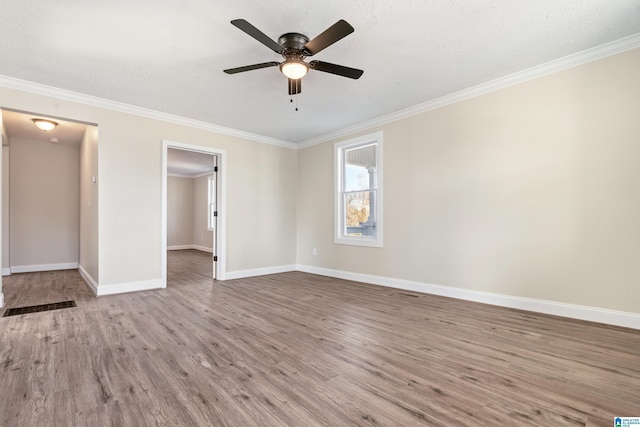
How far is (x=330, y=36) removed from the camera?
2145mm

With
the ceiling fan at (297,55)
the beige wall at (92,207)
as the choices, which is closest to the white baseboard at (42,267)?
the beige wall at (92,207)

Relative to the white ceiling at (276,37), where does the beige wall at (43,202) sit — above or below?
below

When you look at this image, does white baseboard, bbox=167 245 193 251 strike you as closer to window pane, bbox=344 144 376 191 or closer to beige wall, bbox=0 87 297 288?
beige wall, bbox=0 87 297 288

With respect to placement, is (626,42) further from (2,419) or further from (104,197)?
(104,197)

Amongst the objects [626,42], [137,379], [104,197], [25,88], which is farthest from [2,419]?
[626,42]

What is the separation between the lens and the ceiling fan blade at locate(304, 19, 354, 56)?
1.99m

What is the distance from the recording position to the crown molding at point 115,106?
3.45 metres

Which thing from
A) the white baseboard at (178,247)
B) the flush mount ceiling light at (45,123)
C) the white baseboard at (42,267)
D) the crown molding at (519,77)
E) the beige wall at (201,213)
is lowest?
the white baseboard at (178,247)

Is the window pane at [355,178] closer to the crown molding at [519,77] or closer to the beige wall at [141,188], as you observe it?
the crown molding at [519,77]

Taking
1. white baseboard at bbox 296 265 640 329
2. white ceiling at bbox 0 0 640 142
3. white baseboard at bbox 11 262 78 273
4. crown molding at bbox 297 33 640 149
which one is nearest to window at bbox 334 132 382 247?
crown molding at bbox 297 33 640 149

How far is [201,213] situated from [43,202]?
4.45m

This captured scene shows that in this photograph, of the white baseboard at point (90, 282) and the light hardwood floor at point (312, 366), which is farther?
the white baseboard at point (90, 282)

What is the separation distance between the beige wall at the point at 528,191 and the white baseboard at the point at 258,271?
2.14 metres

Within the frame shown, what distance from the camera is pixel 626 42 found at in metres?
2.73
